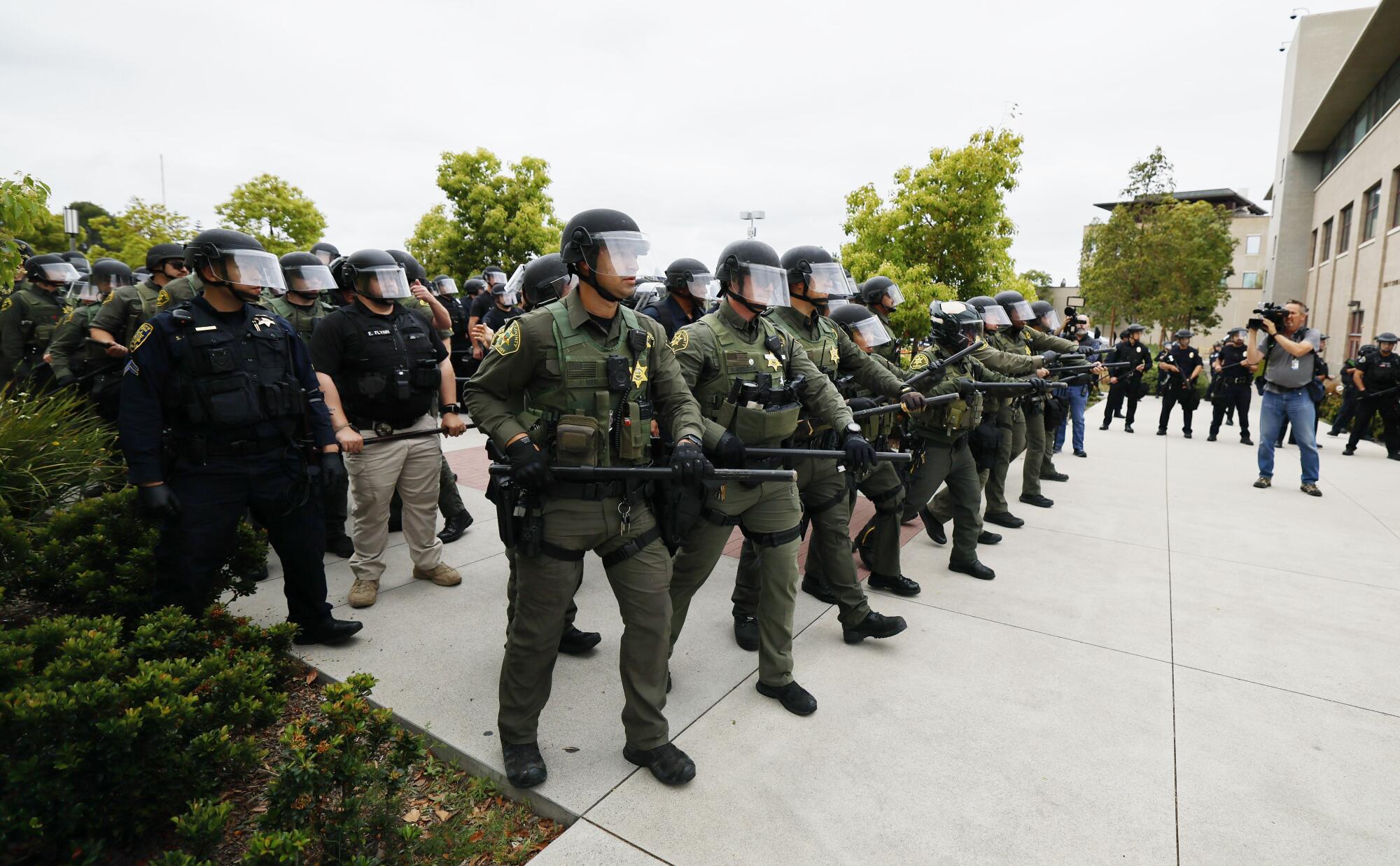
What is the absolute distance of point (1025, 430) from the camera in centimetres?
716

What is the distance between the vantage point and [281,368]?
361 cm

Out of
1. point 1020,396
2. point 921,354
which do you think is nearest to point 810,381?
point 921,354

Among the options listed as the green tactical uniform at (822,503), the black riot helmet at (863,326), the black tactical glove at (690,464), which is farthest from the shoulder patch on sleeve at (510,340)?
the black riot helmet at (863,326)

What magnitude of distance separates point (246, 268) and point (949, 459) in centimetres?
439

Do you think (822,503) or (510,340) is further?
(822,503)

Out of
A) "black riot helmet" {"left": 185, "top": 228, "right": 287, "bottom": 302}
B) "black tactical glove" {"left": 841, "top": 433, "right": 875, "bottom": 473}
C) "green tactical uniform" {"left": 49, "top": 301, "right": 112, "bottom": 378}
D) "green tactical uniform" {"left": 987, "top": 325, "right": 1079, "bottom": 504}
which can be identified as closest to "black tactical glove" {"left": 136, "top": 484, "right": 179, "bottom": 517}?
"black riot helmet" {"left": 185, "top": 228, "right": 287, "bottom": 302}

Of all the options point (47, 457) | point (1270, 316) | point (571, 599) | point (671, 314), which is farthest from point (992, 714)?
point (1270, 316)

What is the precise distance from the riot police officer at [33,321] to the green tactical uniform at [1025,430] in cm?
919

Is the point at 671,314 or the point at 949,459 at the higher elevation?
the point at 671,314

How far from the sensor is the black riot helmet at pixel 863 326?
4.93 m

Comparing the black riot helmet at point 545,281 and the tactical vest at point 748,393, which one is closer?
the tactical vest at point 748,393

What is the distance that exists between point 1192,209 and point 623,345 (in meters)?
36.7

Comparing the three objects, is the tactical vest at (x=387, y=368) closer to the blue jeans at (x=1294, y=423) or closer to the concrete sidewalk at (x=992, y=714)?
the concrete sidewalk at (x=992, y=714)

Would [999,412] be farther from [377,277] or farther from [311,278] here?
[311,278]
